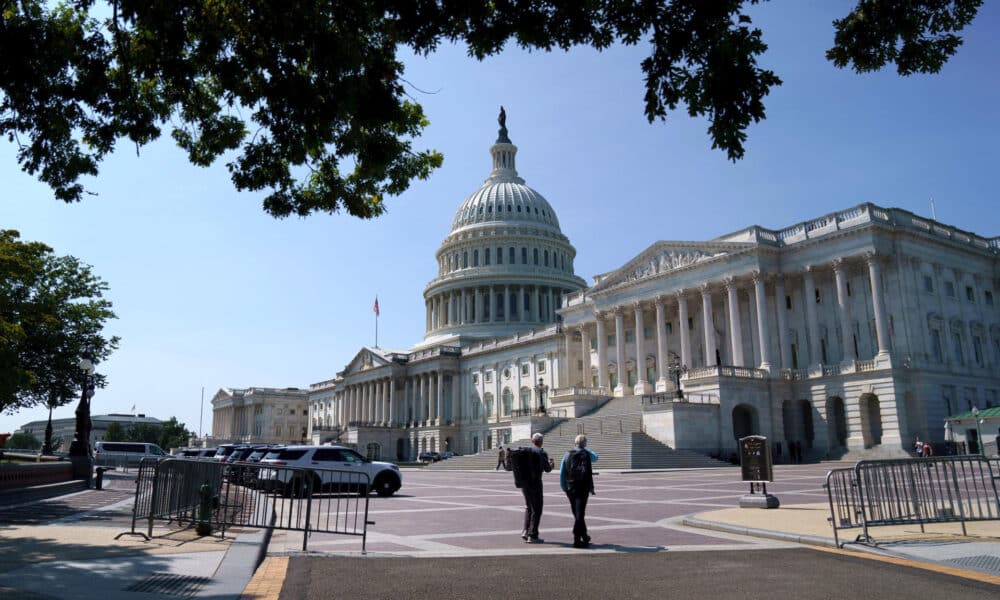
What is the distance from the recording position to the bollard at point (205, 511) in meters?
13.1

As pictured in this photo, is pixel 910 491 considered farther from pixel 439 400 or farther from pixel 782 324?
pixel 439 400

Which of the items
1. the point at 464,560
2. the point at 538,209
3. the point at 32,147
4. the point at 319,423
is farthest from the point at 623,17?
the point at 319,423

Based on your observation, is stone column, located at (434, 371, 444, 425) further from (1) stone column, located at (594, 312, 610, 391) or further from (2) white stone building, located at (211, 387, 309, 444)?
(2) white stone building, located at (211, 387, 309, 444)

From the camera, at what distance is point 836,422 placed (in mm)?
53469

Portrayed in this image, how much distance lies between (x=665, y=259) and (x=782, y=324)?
37.9ft

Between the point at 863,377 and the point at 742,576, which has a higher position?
the point at 863,377

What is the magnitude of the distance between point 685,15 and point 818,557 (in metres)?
7.75

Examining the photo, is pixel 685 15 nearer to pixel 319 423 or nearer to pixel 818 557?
pixel 818 557

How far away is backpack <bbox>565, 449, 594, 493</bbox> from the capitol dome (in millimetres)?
97587

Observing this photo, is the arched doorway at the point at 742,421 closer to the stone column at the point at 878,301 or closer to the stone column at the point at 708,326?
the stone column at the point at 708,326

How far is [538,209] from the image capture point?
125m

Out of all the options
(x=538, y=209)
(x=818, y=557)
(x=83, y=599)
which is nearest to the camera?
(x=83, y=599)

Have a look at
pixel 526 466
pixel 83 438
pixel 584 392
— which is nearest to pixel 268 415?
pixel 584 392

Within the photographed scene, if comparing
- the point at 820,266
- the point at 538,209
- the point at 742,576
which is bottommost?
the point at 742,576
